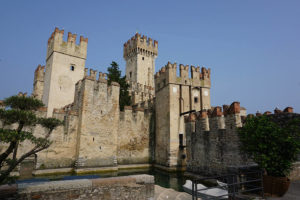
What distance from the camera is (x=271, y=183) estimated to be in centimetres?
520

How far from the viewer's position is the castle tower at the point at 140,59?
43938mm

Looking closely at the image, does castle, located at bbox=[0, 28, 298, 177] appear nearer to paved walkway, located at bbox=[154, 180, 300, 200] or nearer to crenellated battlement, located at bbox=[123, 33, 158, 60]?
paved walkway, located at bbox=[154, 180, 300, 200]

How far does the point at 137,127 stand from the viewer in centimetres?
2014

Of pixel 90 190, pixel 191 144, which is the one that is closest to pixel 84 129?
pixel 191 144

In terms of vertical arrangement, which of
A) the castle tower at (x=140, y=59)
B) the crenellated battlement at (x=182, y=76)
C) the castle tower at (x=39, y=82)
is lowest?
the crenellated battlement at (x=182, y=76)

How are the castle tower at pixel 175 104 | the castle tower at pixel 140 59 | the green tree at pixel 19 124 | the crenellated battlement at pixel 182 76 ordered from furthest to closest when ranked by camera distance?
the castle tower at pixel 140 59, the crenellated battlement at pixel 182 76, the castle tower at pixel 175 104, the green tree at pixel 19 124

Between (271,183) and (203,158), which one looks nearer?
(271,183)

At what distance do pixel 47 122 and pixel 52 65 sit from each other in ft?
67.0

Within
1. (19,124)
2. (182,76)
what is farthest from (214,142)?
(19,124)

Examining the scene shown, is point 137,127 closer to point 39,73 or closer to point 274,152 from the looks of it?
point 274,152

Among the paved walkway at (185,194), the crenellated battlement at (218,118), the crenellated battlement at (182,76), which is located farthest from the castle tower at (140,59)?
the paved walkway at (185,194)

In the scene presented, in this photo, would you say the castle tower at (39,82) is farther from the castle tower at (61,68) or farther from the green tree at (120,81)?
the green tree at (120,81)

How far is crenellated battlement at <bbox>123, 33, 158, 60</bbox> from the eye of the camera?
44562 mm

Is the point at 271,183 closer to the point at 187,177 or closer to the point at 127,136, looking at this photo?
the point at 187,177
